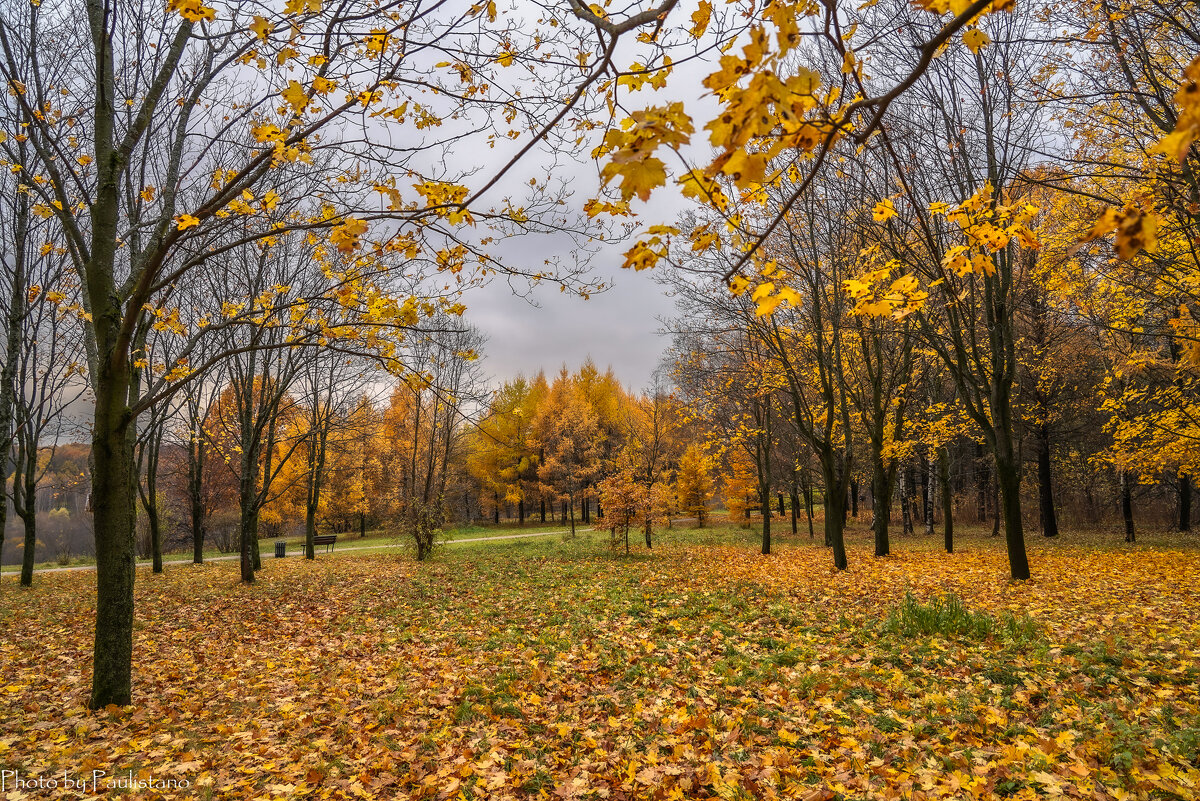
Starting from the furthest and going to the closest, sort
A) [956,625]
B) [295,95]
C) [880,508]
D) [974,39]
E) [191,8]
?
[880,508]
[956,625]
[191,8]
[295,95]
[974,39]

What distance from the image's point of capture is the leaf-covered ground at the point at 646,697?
10.2ft

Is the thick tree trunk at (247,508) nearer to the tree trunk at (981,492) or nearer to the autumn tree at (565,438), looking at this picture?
the autumn tree at (565,438)

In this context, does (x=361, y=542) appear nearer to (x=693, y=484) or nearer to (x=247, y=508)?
(x=693, y=484)

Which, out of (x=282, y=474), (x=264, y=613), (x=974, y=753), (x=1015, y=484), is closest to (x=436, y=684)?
(x=974, y=753)

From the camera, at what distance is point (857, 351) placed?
15156 mm

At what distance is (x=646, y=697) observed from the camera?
4328 millimetres

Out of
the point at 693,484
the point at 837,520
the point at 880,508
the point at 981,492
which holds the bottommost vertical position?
the point at 981,492

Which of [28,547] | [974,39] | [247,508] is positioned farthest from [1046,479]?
[28,547]

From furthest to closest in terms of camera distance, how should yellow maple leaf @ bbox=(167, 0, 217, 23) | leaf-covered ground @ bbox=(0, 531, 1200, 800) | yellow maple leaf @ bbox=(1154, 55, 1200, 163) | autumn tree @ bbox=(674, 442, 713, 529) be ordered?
autumn tree @ bbox=(674, 442, 713, 529), leaf-covered ground @ bbox=(0, 531, 1200, 800), yellow maple leaf @ bbox=(167, 0, 217, 23), yellow maple leaf @ bbox=(1154, 55, 1200, 163)

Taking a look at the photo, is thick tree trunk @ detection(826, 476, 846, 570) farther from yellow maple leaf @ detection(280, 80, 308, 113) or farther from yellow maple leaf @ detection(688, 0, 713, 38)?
yellow maple leaf @ detection(280, 80, 308, 113)

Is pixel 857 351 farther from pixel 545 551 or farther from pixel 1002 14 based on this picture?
pixel 545 551

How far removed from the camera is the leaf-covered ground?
122 inches

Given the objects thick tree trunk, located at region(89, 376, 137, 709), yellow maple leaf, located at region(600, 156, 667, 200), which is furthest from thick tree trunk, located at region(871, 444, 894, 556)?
thick tree trunk, located at region(89, 376, 137, 709)

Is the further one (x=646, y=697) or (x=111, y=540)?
(x=111, y=540)
